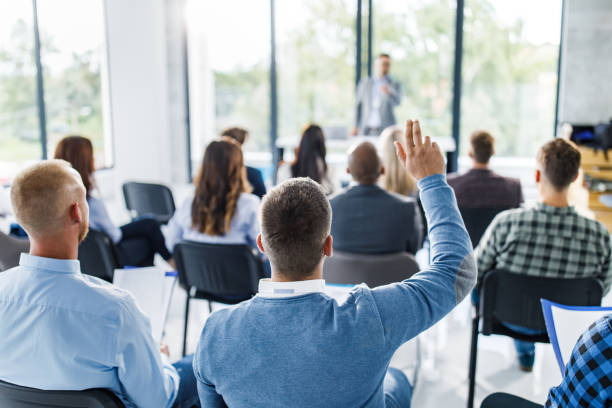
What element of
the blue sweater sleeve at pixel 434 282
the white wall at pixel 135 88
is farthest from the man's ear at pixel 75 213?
the white wall at pixel 135 88

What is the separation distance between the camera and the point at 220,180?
2.83m

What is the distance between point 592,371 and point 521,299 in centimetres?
126

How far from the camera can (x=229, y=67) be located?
27.7 ft

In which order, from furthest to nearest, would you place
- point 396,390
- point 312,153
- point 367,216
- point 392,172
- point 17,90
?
point 17,90, point 312,153, point 392,172, point 367,216, point 396,390

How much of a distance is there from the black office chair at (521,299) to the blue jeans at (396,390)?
804 millimetres

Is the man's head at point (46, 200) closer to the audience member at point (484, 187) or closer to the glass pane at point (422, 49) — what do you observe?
the audience member at point (484, 187)

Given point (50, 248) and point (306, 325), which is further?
point (50, 248)

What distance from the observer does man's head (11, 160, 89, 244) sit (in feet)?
4.60

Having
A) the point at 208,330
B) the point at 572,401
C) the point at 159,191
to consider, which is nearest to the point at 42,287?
the point at 208,330

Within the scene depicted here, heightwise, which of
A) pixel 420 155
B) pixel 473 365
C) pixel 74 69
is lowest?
pixel 473 365

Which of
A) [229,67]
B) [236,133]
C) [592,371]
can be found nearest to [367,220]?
[592,371]

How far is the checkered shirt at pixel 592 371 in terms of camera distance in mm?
1018

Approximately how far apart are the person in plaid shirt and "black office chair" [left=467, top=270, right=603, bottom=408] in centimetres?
10

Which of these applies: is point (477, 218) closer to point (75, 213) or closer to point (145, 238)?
point (145, 238)
